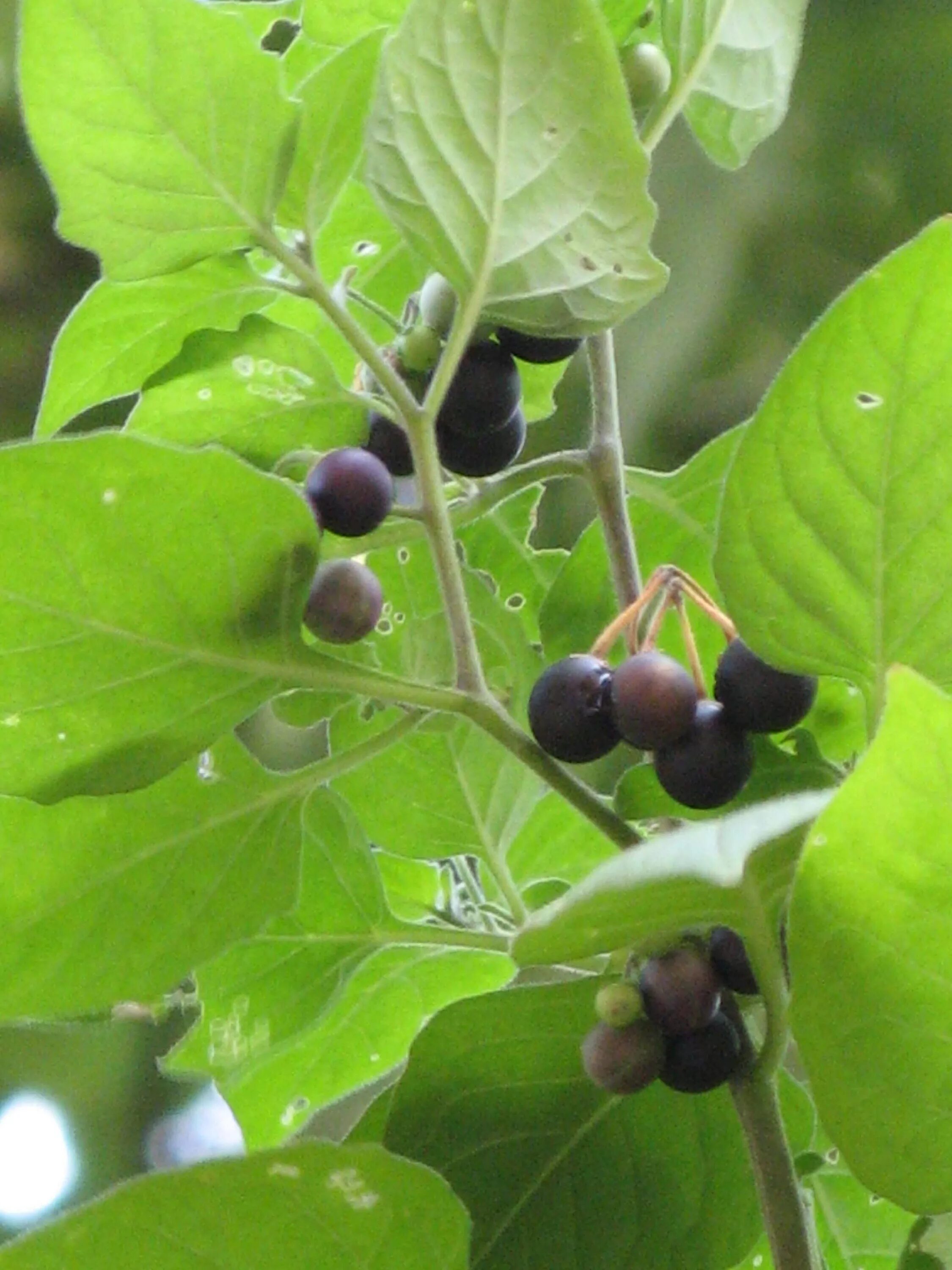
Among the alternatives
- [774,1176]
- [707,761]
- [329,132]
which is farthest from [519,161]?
[774,1176]

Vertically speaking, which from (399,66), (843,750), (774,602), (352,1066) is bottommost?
(352,1066)

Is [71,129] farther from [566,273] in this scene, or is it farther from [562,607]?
[562,607]

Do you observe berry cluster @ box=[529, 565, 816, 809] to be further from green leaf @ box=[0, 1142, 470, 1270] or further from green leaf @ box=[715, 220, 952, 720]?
green leaf @ box=[0, 1142, 470, 1270]

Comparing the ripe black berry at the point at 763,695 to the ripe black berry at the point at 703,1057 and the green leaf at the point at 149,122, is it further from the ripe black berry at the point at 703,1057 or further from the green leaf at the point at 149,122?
the green leaf at the point at 149,122

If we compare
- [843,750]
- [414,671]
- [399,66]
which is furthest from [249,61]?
[843,750]

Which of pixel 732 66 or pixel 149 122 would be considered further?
pixel 732 66

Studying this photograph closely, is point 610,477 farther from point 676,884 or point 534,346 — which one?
point 676,884
